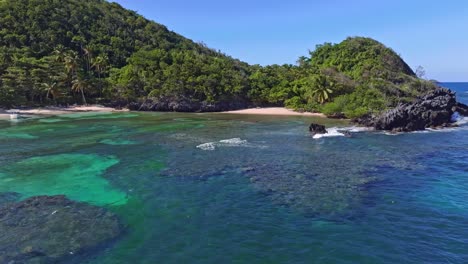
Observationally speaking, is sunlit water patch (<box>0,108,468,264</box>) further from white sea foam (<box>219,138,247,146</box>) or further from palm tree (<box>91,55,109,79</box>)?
palm tree (<box>91,55,109,79</box>)

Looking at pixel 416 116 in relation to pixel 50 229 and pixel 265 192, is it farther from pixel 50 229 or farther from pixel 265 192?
pixel 50 229

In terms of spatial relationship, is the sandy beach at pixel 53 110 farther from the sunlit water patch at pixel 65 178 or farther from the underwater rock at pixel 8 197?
the underwater rock at pixel 8 197

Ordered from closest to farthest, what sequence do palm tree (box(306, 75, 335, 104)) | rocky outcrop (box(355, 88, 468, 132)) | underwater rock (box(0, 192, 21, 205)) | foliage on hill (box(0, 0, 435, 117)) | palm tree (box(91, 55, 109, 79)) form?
underwater rock (box(0, 192, 21, 205))
rocky outcrop (box(355, 88, 468, 132))
foliage on hill (box(0, 0, 435, 117))
palm tree (box(306, 75, 335, 104))
palm tree (box(91, 55, 109, 79))

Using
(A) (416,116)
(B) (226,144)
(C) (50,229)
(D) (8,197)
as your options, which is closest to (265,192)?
(C) (50,229)

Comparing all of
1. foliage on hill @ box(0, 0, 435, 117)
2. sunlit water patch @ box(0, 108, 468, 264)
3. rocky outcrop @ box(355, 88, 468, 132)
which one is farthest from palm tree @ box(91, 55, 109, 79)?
rocky outcrop @ box(355, 88, 468, 132)

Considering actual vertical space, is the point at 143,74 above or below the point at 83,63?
below

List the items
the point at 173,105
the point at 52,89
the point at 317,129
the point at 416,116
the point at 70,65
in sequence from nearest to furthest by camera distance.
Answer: the point at 317,129
the point at 416,116
the point at 52,89
the point at 70,65
the point at 173,105
